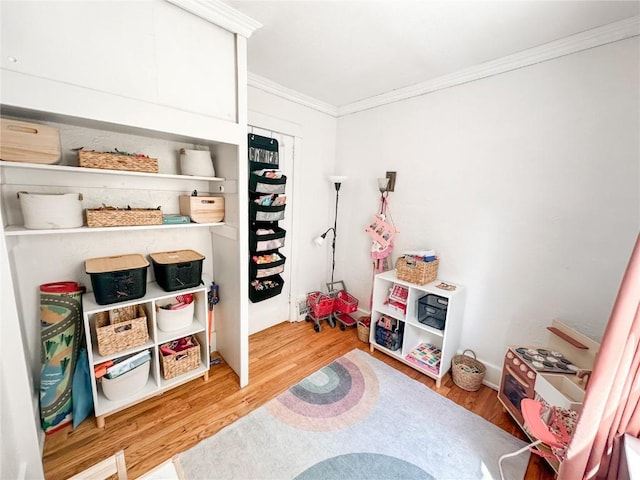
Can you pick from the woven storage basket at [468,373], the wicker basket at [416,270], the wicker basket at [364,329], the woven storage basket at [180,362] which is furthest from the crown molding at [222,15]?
the woven storage basket at [468,373]

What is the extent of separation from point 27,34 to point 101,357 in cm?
165

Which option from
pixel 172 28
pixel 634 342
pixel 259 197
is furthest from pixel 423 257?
pixel 172 28

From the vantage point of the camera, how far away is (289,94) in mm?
2527

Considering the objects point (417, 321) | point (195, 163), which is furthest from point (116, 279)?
point (417, 321)

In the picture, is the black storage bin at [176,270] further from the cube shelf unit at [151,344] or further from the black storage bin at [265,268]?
the black storage bin at [265,268]

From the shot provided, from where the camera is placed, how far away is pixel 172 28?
55.1 inches

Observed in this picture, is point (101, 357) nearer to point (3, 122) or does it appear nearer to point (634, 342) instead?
point (3, 122)

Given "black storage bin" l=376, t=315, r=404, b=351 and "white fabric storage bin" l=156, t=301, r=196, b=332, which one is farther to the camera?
"black storage bin" l=376, t=315, r=404, b=351

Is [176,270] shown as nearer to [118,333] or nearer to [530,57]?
[118,333]

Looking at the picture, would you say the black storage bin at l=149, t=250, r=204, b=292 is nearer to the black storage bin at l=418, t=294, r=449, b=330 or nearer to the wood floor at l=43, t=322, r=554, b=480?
the wood floor at l=43, t=322, r=554, b=480

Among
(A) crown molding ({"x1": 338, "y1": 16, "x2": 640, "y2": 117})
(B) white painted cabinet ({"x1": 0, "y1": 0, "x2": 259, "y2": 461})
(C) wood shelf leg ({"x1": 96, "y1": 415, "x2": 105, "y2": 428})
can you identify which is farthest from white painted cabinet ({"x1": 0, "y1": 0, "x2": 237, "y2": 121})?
(C) wood shelf leg ({"x1": 96, "y1": 415, "x2": 105, "y2": 428})

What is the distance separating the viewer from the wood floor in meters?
1.44

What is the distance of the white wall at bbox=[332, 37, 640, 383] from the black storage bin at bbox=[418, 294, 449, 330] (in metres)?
0.29

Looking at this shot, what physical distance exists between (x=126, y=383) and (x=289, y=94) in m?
2.68
